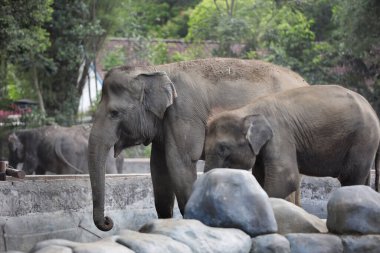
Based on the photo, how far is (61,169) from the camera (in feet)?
72.8

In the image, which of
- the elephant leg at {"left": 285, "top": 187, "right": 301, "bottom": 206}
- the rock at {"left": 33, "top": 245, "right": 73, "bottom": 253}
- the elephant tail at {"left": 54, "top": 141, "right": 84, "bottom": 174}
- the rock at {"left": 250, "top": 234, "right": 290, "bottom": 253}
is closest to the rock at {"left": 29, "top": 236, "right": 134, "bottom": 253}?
the rock at {"left": 33, "top": 245, "right": 73, "bottom": 253}

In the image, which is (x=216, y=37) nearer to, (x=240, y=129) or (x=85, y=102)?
(x=85, y=102)

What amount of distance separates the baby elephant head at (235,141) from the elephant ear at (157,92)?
77 centimetres

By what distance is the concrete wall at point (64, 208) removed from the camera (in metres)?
11.0

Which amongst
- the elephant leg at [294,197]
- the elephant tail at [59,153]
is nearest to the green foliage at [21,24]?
the elephant tail at [59,153]

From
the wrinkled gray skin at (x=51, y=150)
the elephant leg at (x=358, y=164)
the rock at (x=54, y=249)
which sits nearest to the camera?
the rock at (x=54, y=249)

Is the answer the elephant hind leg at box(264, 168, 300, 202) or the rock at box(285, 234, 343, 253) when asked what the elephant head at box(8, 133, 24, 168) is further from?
the rock at box(285, 234, 343, 253)

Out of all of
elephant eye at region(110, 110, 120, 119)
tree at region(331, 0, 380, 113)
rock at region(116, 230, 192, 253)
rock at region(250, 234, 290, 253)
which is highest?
rock at region(116, 230, 192, 253)

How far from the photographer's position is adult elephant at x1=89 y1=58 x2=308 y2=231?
33.3ft

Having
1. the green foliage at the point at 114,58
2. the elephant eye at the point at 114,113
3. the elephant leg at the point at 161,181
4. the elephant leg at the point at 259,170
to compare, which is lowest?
the green foliage at the point at 114,58

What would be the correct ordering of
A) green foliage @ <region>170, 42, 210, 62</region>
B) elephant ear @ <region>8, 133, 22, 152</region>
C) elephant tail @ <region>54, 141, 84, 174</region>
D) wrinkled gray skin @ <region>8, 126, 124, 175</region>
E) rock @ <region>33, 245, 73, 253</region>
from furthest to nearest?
green foliage @ <region>170, 42, 210, 62</region> → elephant ear @ <region>8, 133, 22, 152</region> → elephant tail @ <region>54, 141, 84, 174</region> → wrinkled gray skin @ <region>8, 126, 124, 175</region> → rock @ <region>33, 245, 73, 253</region>

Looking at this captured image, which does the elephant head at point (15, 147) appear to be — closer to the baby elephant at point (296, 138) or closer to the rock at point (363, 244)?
the baby elephant at point (296, 138)

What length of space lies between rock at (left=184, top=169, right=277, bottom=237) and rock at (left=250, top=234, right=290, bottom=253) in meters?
0.07

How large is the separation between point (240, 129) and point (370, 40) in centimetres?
1382
